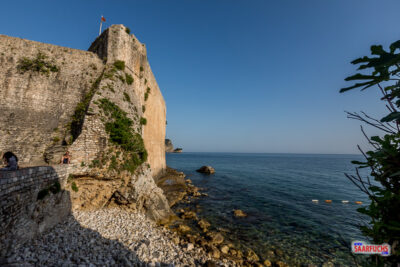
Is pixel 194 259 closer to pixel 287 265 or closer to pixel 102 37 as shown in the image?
pixel 287 265

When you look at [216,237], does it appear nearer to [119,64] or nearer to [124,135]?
[124,135]

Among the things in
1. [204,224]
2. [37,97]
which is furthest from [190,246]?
[37,97]

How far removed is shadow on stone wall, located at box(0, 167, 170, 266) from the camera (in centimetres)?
534

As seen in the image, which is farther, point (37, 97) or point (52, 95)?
point (52, 95)

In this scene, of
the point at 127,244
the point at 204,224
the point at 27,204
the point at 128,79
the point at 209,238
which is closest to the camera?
the point at 27,204

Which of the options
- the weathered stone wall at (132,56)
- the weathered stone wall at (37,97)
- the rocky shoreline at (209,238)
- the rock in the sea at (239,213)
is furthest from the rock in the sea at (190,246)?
the weathered stone wall at (132,56)

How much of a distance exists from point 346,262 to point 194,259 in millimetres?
8627

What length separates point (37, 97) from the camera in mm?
12234

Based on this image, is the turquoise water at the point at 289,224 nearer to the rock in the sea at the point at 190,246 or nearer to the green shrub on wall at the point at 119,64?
the rock in the sea at the point at 190,246

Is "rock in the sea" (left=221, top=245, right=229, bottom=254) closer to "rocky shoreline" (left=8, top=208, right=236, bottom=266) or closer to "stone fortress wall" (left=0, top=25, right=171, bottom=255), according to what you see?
"rocky shoreline" (left=8, top=208, right=236, bottom=266)

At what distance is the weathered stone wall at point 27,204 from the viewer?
5.21 metres

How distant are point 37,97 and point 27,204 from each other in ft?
33.8

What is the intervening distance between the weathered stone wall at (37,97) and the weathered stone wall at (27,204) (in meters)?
3.16

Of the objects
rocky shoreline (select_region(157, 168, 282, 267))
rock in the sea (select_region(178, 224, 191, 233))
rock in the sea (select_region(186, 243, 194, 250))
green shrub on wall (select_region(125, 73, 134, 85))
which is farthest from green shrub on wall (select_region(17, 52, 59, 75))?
rock in the sea (select_region(186, 243, 194, 250))
